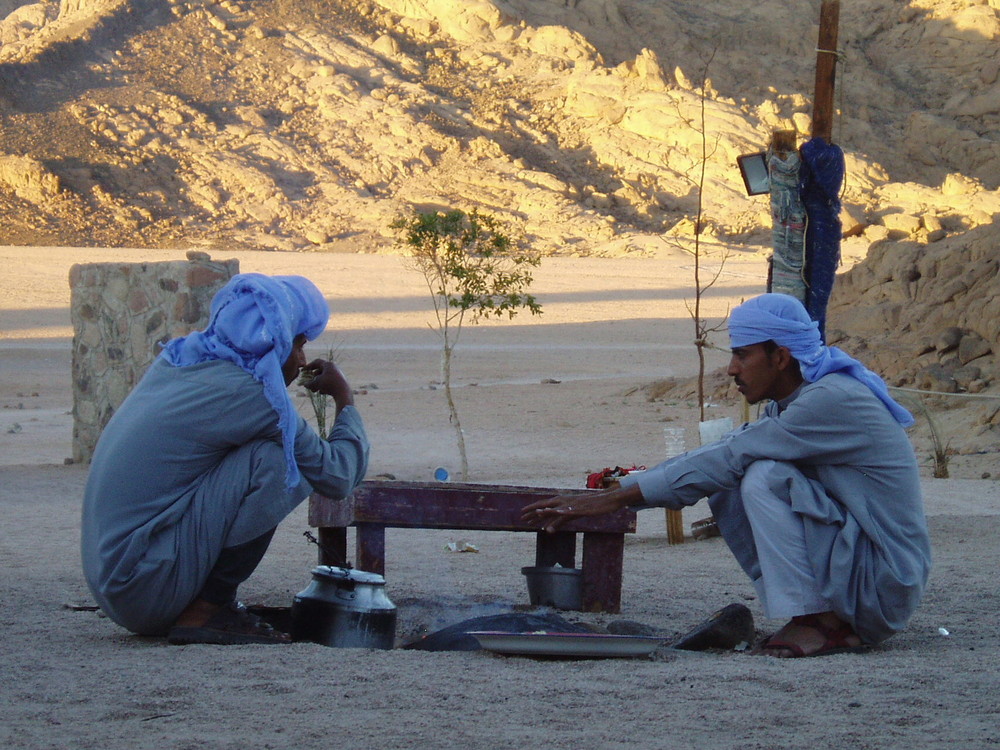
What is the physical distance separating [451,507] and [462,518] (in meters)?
0.05

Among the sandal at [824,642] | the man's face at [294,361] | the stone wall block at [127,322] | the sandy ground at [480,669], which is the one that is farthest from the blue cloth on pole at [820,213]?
the stone wall block at [127,322]

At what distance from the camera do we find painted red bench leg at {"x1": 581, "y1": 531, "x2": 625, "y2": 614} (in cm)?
451

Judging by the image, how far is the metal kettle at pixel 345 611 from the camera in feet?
12.5

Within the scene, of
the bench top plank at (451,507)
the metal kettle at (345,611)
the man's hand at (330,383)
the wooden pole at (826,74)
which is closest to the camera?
the metal kettle at (345,611)

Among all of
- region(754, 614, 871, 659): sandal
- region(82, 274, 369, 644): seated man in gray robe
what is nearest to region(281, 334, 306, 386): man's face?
region(82, 274, 369, 644): seated man in gray robe

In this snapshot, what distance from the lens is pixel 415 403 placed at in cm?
1512

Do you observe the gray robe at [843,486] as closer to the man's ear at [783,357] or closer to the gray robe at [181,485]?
the man's ear at [783,357]

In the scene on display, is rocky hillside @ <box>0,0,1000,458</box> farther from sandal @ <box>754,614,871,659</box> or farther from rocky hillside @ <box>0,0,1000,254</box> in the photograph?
sandal @ <box>754,614,871,659</box>

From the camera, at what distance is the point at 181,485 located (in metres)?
3.55

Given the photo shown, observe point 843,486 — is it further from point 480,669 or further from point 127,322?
point 127,322

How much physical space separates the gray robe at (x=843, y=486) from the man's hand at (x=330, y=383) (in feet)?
3.03

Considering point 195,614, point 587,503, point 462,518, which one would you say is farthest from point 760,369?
point 195,614

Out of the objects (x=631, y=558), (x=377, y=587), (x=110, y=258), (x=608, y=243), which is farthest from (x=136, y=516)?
(x=608, y=243)

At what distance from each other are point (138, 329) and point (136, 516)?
7.15 metres
